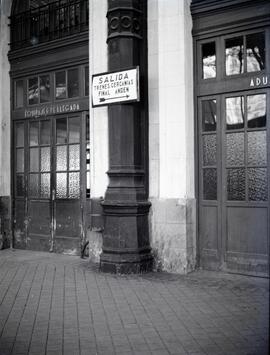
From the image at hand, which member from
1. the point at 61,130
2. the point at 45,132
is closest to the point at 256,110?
the point at 61,130

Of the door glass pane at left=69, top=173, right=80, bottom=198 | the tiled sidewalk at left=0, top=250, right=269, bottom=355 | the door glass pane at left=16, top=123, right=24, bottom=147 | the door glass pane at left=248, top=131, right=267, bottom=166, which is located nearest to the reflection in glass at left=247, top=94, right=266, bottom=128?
the door glass pane at left=248, top=131, right=267, bottom=166

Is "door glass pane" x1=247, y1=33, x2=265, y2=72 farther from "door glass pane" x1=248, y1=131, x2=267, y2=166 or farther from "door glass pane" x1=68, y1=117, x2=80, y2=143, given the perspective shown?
"door glass pane" x1=68, y1=117, x2=80, y2=143

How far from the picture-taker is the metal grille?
8.46 metres

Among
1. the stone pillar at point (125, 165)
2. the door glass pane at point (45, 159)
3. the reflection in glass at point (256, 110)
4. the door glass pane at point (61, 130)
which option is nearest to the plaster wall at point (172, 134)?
the stone pillar at point (125, 165)

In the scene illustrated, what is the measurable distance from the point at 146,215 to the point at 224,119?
76.7 inches

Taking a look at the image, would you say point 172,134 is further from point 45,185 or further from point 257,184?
point 45,185

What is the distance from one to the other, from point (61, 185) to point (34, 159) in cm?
93

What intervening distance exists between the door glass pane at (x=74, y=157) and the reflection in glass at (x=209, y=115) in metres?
2.61

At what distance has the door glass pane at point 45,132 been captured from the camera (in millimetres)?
8891

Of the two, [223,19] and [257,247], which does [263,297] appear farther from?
[223,19]

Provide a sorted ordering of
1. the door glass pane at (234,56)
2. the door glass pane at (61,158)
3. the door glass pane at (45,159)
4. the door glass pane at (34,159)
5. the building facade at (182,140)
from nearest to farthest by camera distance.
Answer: the building facade at (182,140), the door glass pane at (234,56), the door glass pane at (61,158), the door glass pane at (45,159), the door glass pane at (34,159)

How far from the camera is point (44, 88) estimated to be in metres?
9.01

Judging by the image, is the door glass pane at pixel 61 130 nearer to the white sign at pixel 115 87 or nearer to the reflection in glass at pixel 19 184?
the reflection in glass at pixel 19 184

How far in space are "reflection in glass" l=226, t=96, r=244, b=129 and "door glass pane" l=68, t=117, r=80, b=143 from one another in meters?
3.01
